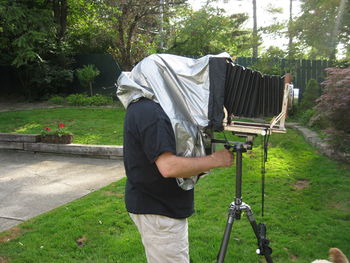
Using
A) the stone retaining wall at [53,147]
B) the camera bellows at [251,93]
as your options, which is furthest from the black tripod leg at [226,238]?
the stone retaining wall at [53,147]

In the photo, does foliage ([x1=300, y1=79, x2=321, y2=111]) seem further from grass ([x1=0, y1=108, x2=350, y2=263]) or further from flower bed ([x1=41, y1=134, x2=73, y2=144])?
flower bed ([x1=41, y1=134, x2=73, y2=144])

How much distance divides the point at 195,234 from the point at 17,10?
10640 mm

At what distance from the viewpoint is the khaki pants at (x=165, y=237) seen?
2.23 m

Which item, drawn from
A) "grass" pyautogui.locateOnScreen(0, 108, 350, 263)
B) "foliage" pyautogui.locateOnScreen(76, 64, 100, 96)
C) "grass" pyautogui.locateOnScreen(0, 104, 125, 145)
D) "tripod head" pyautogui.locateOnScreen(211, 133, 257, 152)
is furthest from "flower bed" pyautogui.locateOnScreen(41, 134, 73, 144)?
"foliage" pyautogui.locateOnScreen(76, 64, 100, 96)

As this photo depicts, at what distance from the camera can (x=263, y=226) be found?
2.53m

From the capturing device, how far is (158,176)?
217 cm

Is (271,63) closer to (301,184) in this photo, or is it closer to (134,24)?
(134,24)

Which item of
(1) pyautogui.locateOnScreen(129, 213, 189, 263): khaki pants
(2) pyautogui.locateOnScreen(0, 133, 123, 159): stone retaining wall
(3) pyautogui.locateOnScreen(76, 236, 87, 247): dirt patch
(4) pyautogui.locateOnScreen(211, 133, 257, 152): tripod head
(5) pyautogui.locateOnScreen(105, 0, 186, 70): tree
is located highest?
(5) pyautogui.locateOnScreen(105, 0, 186, 70): tree

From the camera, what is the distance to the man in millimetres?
2014

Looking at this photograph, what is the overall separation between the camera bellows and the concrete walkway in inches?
134

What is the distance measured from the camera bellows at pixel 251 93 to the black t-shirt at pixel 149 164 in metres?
0.47

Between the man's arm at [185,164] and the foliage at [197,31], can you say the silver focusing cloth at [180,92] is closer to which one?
the man's arm at [185,164]

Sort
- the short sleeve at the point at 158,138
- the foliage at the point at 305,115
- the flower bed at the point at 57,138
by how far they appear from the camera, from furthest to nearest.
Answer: the foliage at the point at 305,115, the flower bed at the point at 57,138, the short sleeve at the point at 158,138

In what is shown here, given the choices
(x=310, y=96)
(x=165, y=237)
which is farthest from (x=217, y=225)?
(x=310, y=96)
